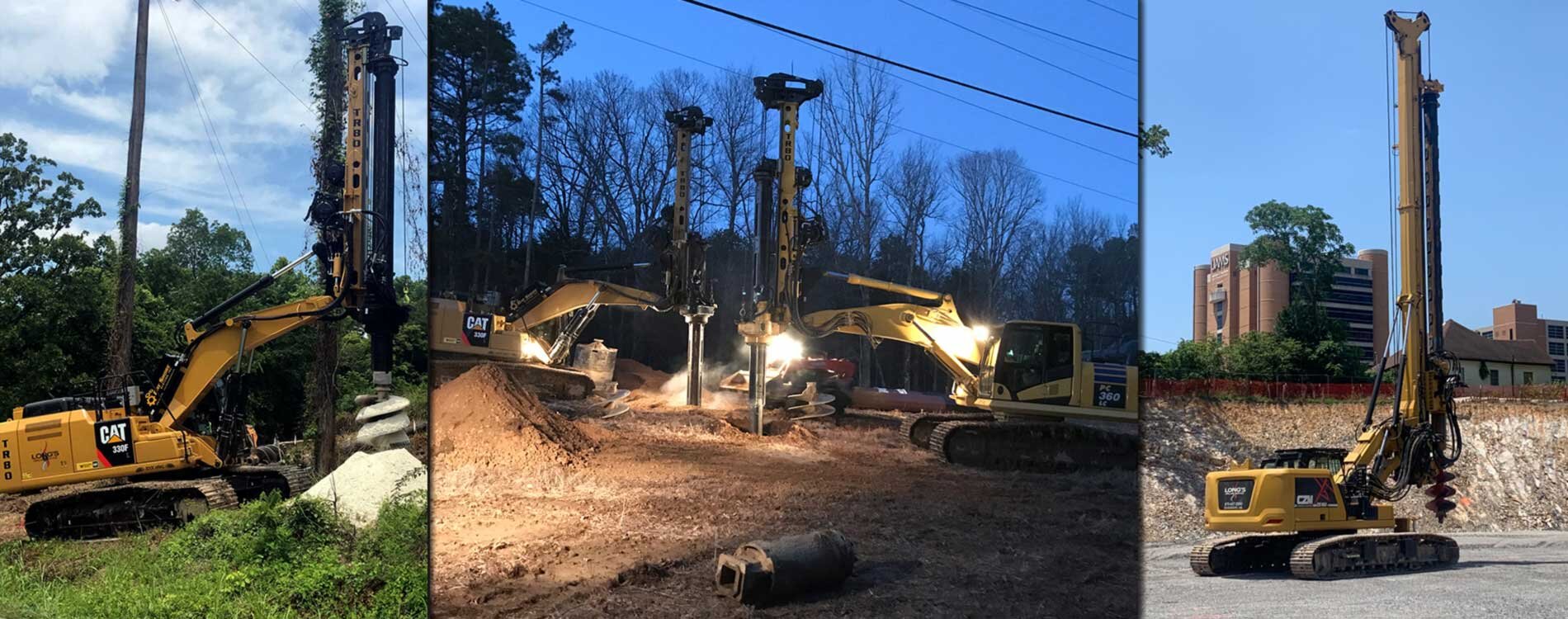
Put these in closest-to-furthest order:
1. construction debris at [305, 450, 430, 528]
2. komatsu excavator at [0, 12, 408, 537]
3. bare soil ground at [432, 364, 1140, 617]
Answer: bare soil ground at [432, 364, 1140, 617] < construction debris at [305, 450, 430, 528] < komatsu excavator at [0, 12, 408, 537]

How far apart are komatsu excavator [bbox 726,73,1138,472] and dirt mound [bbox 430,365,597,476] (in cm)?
58

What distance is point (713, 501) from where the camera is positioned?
11.9 ft

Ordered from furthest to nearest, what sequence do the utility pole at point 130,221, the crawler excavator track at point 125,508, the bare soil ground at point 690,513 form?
1. the utility pole at point 130,221
2. the crawler excavator track at point 125,508
3. the bare soil ground at point 690,513

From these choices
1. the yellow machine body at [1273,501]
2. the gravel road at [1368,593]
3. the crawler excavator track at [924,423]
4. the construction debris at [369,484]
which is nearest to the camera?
the crawler excavator track at [924,423]

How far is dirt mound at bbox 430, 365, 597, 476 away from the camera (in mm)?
3154

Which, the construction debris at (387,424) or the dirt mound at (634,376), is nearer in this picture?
the dirt mound at (634,376)

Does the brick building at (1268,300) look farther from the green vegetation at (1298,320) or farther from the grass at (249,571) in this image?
the grass at (249,571)

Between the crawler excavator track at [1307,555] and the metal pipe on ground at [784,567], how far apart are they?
787cm

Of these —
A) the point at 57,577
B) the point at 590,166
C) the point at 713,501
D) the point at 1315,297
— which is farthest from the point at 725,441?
the point at 1315,297

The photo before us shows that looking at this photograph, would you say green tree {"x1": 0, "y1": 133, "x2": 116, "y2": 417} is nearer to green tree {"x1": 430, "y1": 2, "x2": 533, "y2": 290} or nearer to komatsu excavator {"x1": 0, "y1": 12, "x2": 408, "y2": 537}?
komatsu excavator {"x1": 0, "y1": 12, "x2": 408, "y2": 537}

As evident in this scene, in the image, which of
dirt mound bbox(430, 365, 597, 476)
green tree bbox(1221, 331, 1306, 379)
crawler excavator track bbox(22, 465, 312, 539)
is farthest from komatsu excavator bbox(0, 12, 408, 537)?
green tree bbox(1221, 331, 1306, 379)

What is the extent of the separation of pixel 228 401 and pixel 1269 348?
18.6 m

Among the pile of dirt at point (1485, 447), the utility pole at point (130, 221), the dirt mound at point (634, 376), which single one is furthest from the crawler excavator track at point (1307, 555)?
the utility pole at point (130, 221)

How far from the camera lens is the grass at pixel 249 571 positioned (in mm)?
4246
